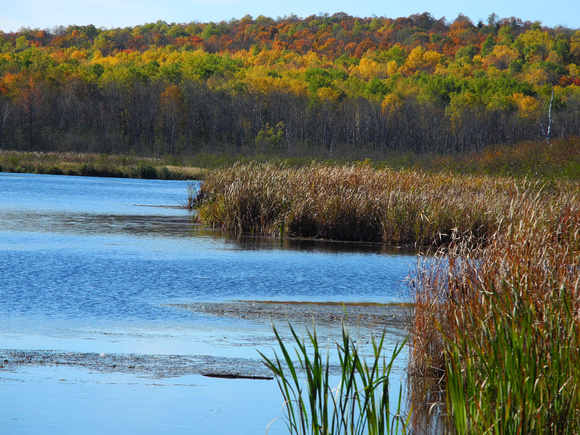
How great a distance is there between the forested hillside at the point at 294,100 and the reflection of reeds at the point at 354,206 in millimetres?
55881

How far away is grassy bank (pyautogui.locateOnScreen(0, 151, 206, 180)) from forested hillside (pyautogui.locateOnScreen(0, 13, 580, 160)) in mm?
24386

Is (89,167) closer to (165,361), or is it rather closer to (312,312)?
(312,312)

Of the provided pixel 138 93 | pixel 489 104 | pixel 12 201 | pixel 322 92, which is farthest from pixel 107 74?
pixel 12 201

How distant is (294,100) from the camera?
105 metres

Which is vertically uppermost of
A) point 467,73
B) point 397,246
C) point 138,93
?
point 467,73

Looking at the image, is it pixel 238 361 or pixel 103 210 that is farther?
pixel 103 210

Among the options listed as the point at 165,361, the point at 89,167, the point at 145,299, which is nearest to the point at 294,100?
the point at 89,167

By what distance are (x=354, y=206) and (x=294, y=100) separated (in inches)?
3442

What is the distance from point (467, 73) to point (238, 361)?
136m

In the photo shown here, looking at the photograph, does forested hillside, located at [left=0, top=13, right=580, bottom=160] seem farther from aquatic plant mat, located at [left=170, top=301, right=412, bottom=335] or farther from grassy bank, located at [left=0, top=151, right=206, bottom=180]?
aquatic plant mat, located at [left=170, top=301, right=412, bottom=335]

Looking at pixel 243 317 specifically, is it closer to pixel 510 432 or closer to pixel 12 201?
pixel 510 432

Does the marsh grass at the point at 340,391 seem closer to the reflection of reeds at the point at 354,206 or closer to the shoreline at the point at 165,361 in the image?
the shoreline at the point at 165,361

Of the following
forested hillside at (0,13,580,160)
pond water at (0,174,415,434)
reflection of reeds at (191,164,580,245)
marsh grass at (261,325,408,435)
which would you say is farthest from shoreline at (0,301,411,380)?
forested hillside at (0,13,580,160)

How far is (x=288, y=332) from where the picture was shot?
838cm
